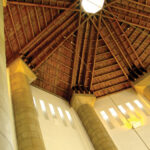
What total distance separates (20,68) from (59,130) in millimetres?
5291

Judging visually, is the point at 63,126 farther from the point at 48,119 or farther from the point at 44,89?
the point at 44,89

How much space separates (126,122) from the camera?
17188 mm

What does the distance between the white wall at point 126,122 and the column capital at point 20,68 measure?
24.8 feet

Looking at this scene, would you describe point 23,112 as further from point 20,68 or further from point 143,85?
point 143,85

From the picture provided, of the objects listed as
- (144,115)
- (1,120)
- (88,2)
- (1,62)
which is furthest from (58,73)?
(1,120)

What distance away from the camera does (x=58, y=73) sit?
1908cm

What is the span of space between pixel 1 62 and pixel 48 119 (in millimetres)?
9232

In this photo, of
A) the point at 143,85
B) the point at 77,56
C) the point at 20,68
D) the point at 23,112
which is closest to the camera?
the point at 23,112

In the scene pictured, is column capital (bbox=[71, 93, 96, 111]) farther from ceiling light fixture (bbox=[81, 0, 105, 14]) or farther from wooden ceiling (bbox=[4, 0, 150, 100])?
ceiling light fixture (bbox=[81, 0, 105, 14])

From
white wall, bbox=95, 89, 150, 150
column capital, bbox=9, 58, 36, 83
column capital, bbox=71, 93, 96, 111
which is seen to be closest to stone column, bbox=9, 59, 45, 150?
column capital, bbox=9, 58, 36, 83

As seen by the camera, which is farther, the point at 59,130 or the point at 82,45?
the point at 82,45

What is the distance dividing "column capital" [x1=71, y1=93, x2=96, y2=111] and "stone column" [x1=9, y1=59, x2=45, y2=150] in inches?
193

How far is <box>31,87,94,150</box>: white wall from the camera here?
12.6 m

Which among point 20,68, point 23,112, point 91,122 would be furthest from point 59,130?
point 20,68
